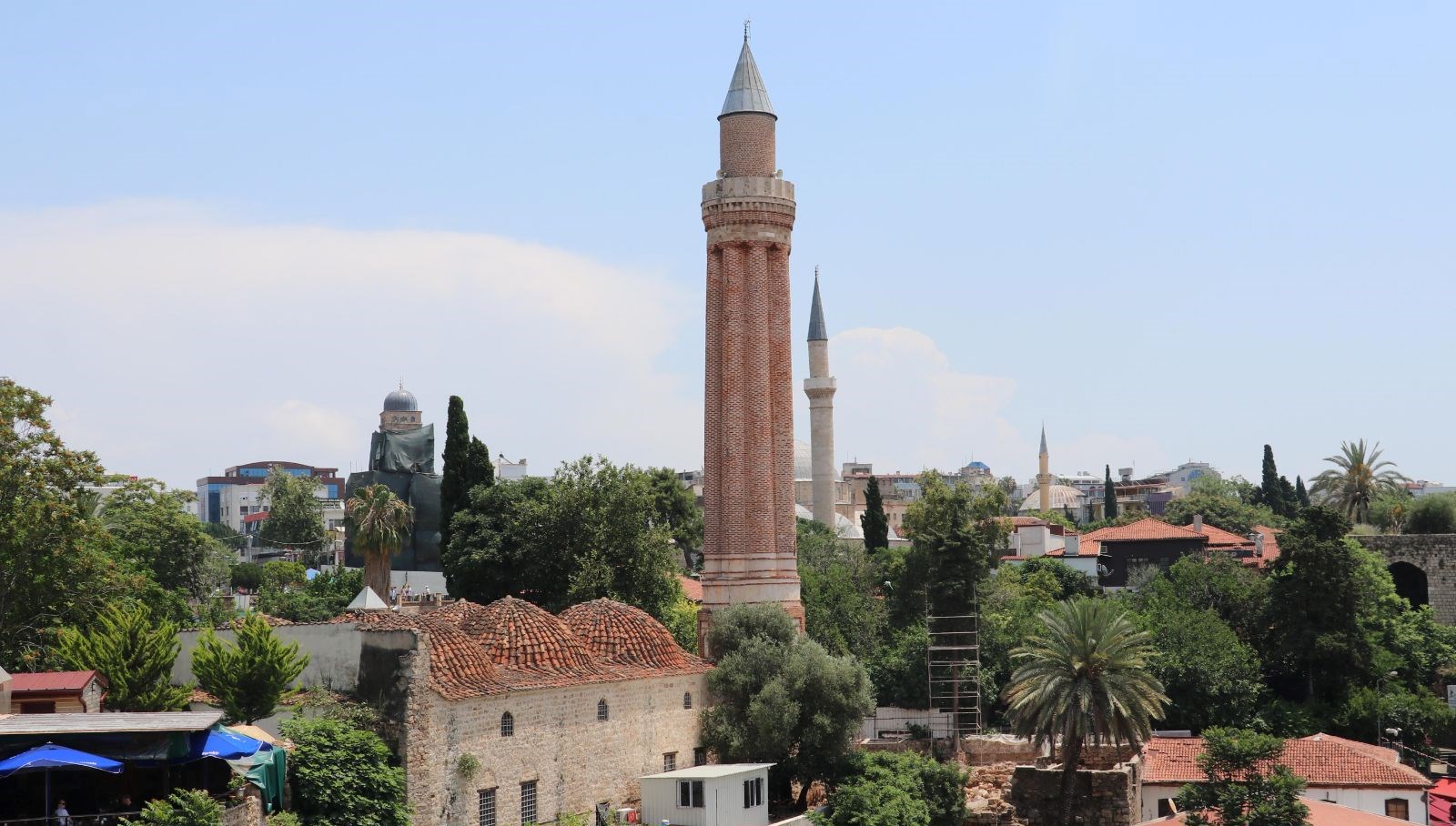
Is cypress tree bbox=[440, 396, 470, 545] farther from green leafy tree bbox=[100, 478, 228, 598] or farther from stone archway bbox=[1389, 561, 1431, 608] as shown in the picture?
stone archway bbox=[1389, 561, 1431, 608]

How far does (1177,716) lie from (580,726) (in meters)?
19.8

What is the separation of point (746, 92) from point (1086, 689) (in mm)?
17366

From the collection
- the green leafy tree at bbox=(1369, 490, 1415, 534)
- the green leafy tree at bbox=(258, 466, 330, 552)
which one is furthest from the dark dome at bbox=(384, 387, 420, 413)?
the green leafy tree at bbox=(1369, 490, 1415, 534)

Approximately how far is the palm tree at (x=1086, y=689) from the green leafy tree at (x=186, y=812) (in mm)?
18272

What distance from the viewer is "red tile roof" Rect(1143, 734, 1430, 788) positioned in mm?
35812

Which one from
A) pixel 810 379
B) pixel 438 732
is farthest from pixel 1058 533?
pixel 438 732

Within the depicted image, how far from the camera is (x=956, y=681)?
42.2 metres

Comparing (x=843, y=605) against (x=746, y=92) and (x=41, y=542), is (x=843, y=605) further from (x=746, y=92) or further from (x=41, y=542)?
(x=41, y=542)

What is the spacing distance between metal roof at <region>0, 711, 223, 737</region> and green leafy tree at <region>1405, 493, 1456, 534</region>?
58.0 meters

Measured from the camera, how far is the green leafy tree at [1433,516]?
67625mm

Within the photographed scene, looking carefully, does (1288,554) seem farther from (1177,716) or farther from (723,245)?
(723,245)

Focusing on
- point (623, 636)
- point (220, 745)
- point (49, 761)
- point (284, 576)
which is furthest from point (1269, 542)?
point (49, 761)

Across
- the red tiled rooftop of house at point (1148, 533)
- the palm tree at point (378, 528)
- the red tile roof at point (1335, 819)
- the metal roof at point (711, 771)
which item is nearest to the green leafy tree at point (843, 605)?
the red tiled rooftop of house at point (1148, 533)

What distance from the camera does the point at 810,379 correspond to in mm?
84375
